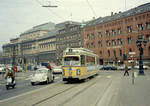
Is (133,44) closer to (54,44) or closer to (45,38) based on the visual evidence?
(54,44)

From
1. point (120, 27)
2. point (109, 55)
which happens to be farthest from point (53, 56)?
point (120, 27)

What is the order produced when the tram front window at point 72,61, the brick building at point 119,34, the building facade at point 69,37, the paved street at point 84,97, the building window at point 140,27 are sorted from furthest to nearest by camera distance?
the building facade at point 69,37 < the building window at point 140,27 < the brick building at point 119,34 < the tram front window at point 72,61 < the paved street at point 84,97

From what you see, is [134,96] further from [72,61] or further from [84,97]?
[72,61]

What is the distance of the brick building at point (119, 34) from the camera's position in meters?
57.9

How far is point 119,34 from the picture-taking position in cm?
6397

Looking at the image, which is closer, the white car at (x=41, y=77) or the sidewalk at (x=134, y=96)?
the sidewalk at (x=134, y=96)

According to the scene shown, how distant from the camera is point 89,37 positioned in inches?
2891

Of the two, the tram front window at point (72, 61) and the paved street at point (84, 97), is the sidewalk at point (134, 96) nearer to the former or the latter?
the paved street at point (84, 97)

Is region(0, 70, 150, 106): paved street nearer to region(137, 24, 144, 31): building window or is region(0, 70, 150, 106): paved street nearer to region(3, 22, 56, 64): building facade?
region(137, 24, 144, 31): building window

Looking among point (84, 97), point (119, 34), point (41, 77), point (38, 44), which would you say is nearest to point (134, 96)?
point (84, 97)

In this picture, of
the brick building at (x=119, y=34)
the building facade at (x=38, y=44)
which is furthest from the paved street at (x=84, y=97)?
the building facade at (x=38, y=44)

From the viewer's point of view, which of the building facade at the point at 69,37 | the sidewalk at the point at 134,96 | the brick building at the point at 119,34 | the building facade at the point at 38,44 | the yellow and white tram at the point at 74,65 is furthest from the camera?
the building facade at the point at 38,44

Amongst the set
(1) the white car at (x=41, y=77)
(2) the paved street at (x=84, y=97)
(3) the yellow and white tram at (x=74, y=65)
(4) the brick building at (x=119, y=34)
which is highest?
(4) the brick building at (x=119, y=34)

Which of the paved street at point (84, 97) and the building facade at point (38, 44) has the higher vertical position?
the building facade at point (38, 44)
